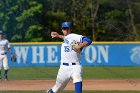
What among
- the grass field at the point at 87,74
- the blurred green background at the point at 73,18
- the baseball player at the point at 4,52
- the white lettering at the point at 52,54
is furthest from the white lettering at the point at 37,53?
the blurred green background at the point at 73,18

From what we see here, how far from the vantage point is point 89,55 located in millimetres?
30219

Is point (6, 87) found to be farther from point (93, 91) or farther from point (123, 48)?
point (123, 48)

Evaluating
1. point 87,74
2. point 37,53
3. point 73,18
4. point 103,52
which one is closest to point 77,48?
point 87,74

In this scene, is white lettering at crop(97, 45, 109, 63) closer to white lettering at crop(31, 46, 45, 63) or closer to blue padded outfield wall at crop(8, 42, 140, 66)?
Result: blue padded outfield wall at crop(8, 42, 140, 66)

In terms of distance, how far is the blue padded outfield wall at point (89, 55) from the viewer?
3034 centimetres

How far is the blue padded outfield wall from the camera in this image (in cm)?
3034

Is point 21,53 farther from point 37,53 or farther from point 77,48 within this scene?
point 77,48

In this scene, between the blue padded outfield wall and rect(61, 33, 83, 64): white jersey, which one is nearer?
rect(61, 33, 83, 64): white jersey

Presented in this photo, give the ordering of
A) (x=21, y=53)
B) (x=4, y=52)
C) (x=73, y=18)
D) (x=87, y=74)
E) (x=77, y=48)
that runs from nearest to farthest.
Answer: (x=77, y=48) < (x=4, y=52) < (x=87, y=74) < (x=21, y=53) < (x=73, y=18)

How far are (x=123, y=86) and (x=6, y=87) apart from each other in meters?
4.03

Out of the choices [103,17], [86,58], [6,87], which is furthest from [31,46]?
[103,17]

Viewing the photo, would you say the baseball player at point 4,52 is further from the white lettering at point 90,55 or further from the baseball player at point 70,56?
the white lettering at point 90,55

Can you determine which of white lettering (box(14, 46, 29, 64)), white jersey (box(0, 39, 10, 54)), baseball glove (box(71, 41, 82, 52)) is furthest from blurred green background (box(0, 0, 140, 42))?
baseball glove (box(71, 41, 82, 52))

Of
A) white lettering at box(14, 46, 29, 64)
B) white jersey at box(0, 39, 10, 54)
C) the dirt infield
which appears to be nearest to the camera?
the dirt infield
